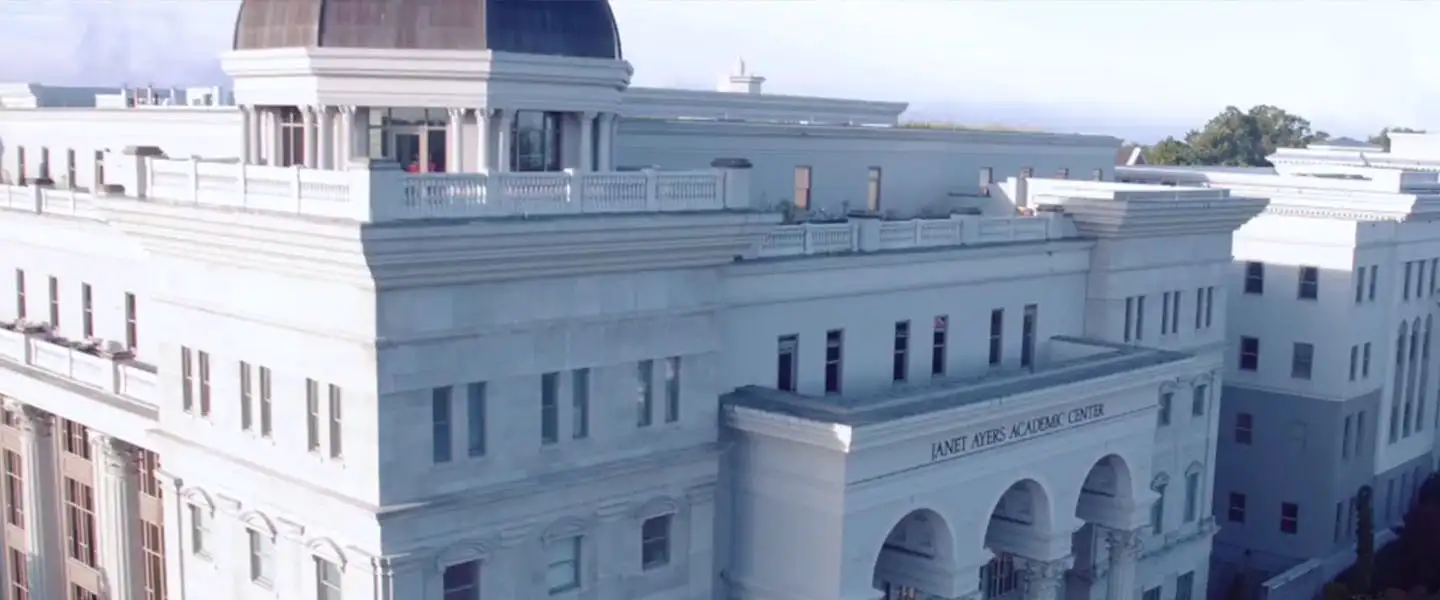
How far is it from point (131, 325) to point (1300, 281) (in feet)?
150

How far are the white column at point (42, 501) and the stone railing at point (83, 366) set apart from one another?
2103 mm

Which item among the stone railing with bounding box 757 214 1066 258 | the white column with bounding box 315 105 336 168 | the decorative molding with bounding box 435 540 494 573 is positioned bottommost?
the decorative molding with bounding box 435 540 494 573

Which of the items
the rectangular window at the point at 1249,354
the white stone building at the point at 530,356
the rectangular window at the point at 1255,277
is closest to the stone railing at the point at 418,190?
the white stone building at the point at 530,356

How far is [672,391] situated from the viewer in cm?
3381

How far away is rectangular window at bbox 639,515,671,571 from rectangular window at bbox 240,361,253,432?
9.08 metres

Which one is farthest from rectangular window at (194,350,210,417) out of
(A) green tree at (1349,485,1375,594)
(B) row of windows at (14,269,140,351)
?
(A) green tree at (1349,485,1375,594)

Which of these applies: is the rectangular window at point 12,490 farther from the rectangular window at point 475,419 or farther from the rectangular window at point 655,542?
the rectangular window at point 655,542

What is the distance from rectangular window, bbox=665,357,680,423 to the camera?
33.6m

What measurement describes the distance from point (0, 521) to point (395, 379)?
26735 mm

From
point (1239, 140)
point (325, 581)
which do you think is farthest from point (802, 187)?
point (1239, 140)

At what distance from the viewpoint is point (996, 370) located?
4316 cm

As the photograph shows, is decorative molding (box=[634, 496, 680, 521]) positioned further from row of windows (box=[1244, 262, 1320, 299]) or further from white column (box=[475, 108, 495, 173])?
row of windows (box=[1244, 262, 1320, 299])

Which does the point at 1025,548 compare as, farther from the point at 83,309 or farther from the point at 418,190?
the point at 83,309

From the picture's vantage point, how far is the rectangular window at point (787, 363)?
36844 millimetres
